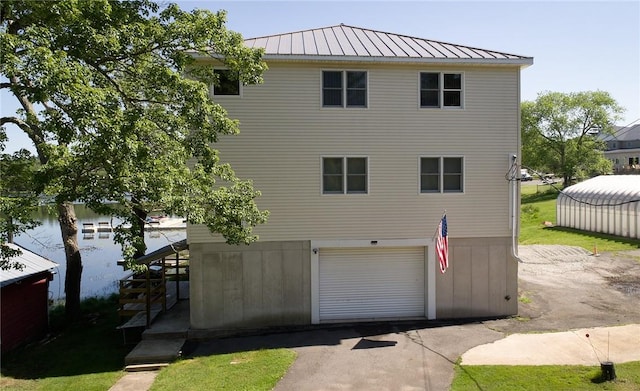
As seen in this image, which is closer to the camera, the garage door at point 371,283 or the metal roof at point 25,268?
the metal roof at point 25,268

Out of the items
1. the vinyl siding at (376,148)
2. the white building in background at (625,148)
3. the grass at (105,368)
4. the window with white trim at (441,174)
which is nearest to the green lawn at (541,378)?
the grass at (105,368)

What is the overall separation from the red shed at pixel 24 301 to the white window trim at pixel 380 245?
28.3 feet

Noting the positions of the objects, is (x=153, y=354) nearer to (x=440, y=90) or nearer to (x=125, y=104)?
(x=125, y=104)

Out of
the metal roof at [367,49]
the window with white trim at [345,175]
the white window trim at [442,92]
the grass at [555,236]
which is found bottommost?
the grass at [555,236]

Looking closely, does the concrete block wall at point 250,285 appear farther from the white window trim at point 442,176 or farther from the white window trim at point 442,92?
the white window trim at point 442,92

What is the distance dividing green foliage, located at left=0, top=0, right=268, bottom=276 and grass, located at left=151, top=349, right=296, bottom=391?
335 centimetres

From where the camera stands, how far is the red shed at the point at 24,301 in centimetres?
1271

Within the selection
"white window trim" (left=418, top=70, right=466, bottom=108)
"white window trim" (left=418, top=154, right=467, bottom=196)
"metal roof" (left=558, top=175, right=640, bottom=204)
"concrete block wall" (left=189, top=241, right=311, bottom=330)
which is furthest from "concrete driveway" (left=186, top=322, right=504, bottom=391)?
"metal roof" (left=558, top=175, right=640, bottom=204)

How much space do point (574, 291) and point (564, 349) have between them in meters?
6.59

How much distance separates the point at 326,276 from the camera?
14422mm

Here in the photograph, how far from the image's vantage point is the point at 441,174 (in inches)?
564

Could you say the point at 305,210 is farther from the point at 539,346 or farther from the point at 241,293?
the point at 539,346

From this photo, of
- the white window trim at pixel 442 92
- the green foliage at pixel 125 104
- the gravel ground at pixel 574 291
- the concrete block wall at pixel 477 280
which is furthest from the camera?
the concrete block wall at pixel 477 280

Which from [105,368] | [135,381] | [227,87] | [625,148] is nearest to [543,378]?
[135,381]
